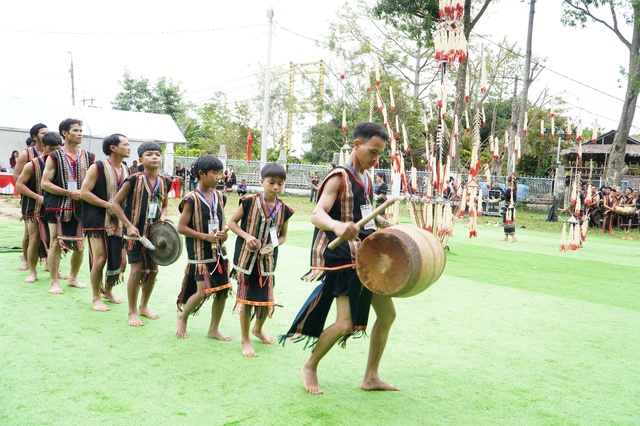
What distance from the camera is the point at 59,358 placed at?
3893 millimetres

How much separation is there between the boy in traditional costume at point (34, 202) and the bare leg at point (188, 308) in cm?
280

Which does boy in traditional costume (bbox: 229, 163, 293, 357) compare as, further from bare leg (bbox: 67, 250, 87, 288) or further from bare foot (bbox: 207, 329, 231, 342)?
bare leg (bbox: 67, 250, 87, 288)

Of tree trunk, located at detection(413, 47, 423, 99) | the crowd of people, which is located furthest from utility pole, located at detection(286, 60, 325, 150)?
the crowd of people

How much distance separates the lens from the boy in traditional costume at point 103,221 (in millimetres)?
5430

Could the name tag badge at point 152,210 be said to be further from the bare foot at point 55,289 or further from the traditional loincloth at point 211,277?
the bare foot at point 55,289

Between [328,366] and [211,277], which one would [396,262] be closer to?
[328,366]

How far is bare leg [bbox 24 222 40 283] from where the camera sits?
259 inches

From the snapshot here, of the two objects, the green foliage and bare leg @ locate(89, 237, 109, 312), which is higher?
the green foliage

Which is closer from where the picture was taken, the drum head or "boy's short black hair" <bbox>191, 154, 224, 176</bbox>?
"boy's short black hair" <bbox>191, 154, 224, 176</bbox>

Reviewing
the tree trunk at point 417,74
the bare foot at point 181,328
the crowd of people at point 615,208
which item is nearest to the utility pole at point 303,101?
the tree trunk at point 417,74

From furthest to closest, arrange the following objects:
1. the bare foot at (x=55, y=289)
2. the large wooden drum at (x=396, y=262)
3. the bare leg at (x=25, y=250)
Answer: the bare leg at (x=25, y=250), the bare foot at (x=55, y=289), the large wooden drum at (x=396, y=262)

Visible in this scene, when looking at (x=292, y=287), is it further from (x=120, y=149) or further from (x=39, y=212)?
(x=39, y=212)

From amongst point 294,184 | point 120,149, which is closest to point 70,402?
point 120,149

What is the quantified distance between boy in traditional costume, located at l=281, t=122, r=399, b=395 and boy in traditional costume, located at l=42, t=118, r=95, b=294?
11.5 ft
